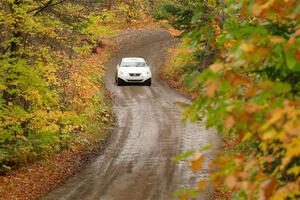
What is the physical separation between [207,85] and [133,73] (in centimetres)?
2513

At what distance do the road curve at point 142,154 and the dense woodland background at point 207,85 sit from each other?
1.24 meters

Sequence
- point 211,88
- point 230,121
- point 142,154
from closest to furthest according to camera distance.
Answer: point 211,88, point 230,121, point 142,154

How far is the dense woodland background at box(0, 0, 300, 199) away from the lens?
2973 mm

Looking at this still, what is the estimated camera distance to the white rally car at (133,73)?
2810 cm

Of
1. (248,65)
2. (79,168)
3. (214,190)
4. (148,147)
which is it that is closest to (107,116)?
(148,147)

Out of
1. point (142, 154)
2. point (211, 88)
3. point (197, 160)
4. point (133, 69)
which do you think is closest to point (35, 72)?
point (142, 154)

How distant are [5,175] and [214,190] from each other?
6330 millimetres

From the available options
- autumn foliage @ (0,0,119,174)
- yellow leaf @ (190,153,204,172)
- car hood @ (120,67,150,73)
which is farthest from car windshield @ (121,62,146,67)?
yellow leaf @ (190,153,204,172)

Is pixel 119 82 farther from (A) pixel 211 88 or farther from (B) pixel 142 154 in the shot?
(A) pixel 211 88

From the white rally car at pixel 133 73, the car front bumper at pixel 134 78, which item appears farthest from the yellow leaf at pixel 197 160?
the car front bumper at pixel 134 78

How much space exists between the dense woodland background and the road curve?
124 centimetres

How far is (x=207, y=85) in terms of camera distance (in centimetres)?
303

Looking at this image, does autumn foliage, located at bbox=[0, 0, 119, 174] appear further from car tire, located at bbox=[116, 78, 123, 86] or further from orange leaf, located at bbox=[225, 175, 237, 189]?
car tire, located at bbox=[116, 78, 123, 86]

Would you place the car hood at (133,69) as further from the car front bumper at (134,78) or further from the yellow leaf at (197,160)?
the yellow leaf at (197,160)
